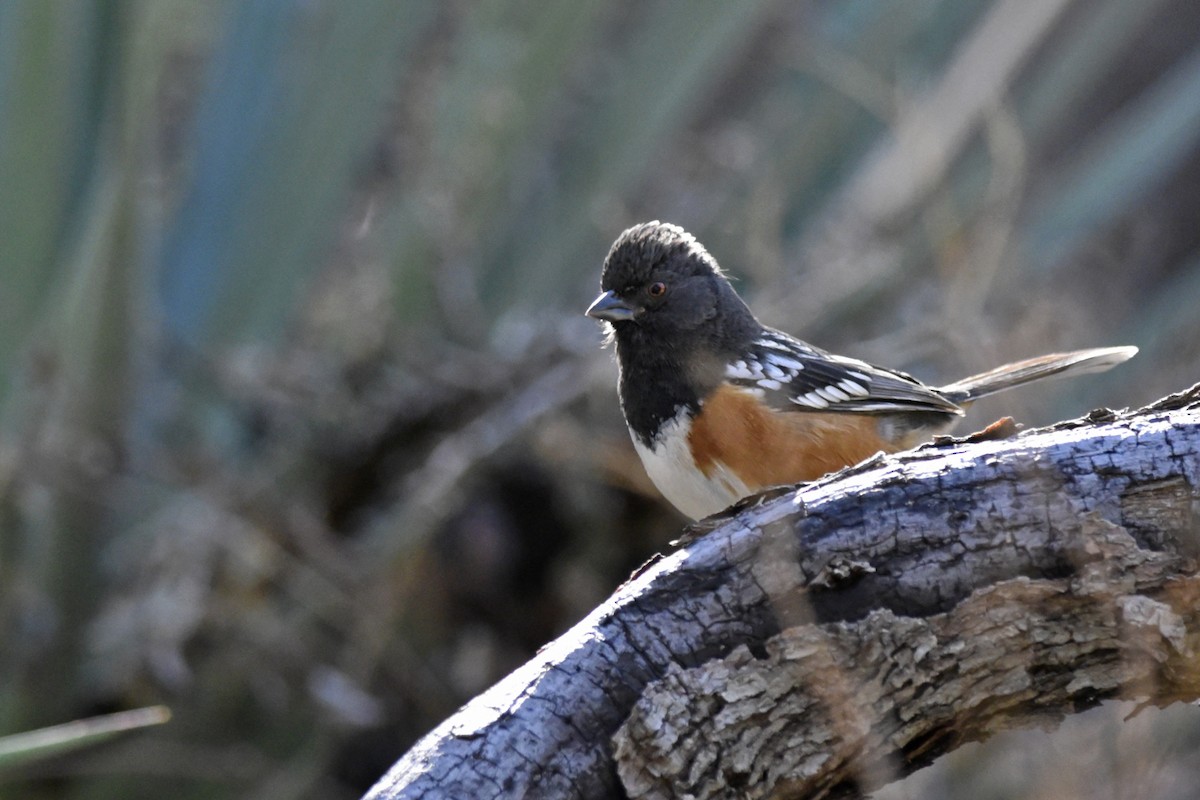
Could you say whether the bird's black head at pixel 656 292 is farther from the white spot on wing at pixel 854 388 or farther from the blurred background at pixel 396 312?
the blurred background at pixel 396 312

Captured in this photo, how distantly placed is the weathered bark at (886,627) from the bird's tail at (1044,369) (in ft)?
4.75

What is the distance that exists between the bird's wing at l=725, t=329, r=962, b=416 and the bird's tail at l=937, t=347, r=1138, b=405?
0.31 feet

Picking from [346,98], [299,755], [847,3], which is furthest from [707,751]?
[847,3]

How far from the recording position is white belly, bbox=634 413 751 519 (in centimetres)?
282

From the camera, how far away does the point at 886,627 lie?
1.67m

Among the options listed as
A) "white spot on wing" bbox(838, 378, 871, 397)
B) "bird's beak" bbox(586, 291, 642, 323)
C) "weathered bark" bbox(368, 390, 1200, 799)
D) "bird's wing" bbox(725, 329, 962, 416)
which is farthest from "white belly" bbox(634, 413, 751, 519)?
"weathered bark" bbox(368, 390, 1200, 799)

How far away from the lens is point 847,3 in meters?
5.51

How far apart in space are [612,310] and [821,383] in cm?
51

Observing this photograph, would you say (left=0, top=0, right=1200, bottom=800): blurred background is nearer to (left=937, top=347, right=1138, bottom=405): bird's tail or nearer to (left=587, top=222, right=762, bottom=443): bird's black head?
(left=937, top=347, right=1138, bottom=405): bird's tail

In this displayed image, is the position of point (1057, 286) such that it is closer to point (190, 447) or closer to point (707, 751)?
point (190, 447)

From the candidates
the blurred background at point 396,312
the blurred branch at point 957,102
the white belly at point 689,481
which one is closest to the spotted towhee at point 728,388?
the white belly at point 689,481

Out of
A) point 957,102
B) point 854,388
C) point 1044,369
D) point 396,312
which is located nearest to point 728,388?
point 854,388

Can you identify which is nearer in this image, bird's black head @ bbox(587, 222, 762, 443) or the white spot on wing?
bird's black head @ bbox(587, 222, 762, 443)

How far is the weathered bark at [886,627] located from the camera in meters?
1.65
